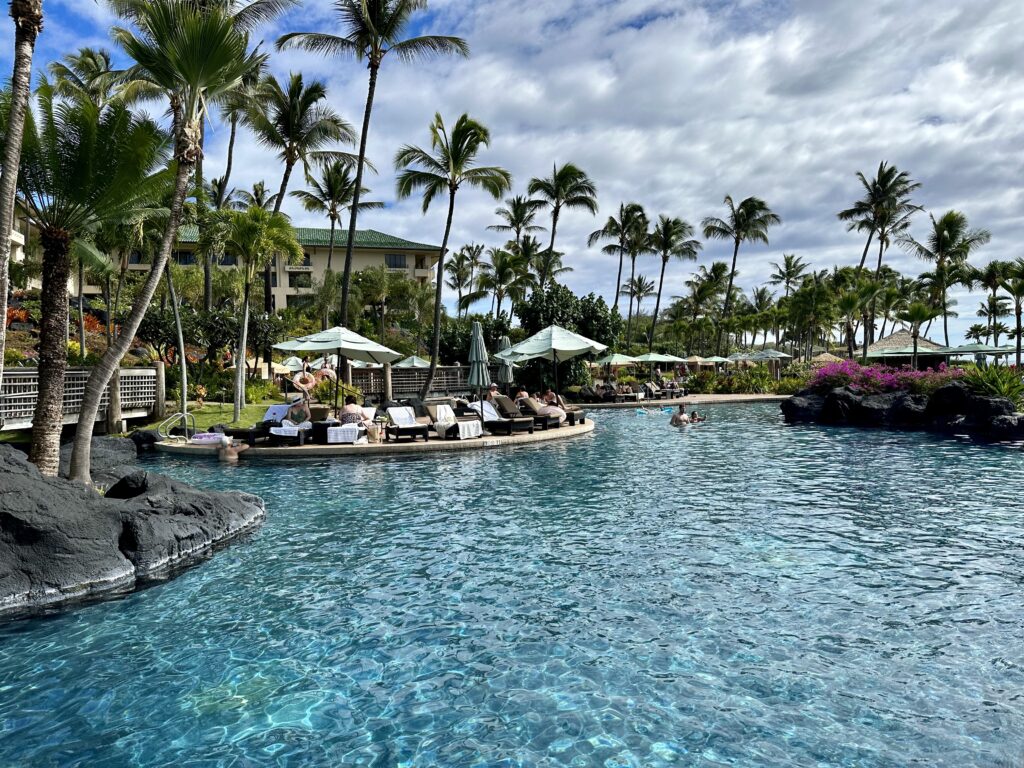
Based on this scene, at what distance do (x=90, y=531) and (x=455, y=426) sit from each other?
33.0ft

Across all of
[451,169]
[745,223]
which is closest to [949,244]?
[745,223]

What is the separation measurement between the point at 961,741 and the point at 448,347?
3395 cm

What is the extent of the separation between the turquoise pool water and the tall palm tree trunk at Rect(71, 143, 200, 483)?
3132mm

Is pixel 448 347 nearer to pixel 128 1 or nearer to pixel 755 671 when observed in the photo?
pixel 128 1

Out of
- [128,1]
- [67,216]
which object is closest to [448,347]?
[128,1]

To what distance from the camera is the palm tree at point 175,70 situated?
29.8 feet

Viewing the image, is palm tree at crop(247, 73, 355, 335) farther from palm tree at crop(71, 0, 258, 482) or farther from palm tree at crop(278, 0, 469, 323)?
palm tree at crop(71, 0, 258, 482)

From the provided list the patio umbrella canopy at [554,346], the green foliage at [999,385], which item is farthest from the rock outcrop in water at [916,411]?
the patio umbrella canopy at [554,346]

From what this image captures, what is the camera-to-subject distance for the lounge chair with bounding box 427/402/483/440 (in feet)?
53.8

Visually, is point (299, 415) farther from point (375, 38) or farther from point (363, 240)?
point (363, 240)

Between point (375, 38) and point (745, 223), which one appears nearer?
point (375, 38)

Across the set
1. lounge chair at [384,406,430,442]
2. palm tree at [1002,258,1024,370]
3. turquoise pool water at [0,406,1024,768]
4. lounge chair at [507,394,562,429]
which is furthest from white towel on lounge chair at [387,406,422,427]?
palm tree at [1002,258,1024,370]

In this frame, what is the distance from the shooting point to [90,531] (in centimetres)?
677

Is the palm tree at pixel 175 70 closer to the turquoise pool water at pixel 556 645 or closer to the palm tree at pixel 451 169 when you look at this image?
the turquoise pool water at pixel 556 645
